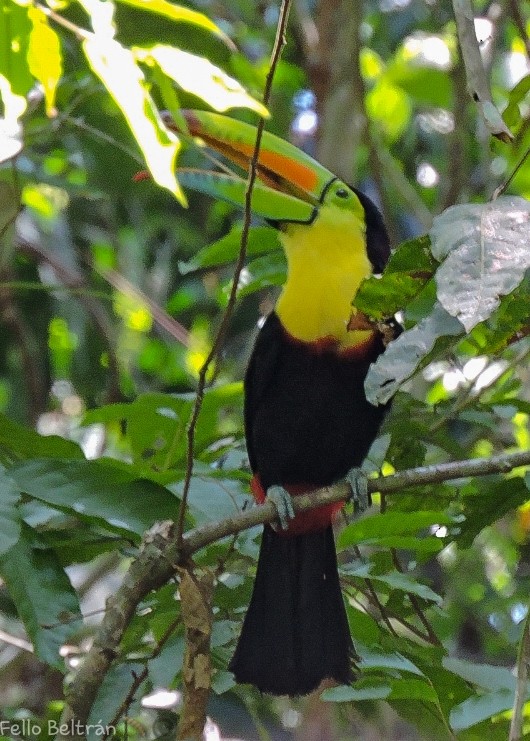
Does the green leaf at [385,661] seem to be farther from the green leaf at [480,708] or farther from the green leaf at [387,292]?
the green leaf at [387,292]

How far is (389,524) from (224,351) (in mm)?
1964

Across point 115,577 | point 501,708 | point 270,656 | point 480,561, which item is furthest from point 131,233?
point 501,708

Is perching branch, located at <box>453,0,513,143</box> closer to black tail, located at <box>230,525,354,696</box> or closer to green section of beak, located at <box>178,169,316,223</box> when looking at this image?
green section of beak, located at <box>178,169,316,223</box>

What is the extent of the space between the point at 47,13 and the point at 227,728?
1738 millimetres

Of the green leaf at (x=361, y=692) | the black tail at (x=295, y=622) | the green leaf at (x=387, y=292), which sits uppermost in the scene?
the green leaf at (x=387, y=292)

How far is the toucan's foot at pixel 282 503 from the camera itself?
85.4 inches

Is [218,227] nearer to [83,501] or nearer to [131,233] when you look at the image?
[131,233]

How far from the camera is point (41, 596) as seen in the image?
161cm

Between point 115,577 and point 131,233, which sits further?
point 115,577

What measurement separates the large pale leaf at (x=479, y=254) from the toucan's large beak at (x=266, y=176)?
1163 millimetres

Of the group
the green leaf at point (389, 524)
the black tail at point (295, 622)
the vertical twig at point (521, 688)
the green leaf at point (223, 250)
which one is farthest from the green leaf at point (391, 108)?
the vertical twig at point (521, 688)

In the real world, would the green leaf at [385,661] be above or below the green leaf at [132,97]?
below

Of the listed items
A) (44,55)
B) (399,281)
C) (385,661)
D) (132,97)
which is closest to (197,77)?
(132,97)

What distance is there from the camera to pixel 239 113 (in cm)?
327
